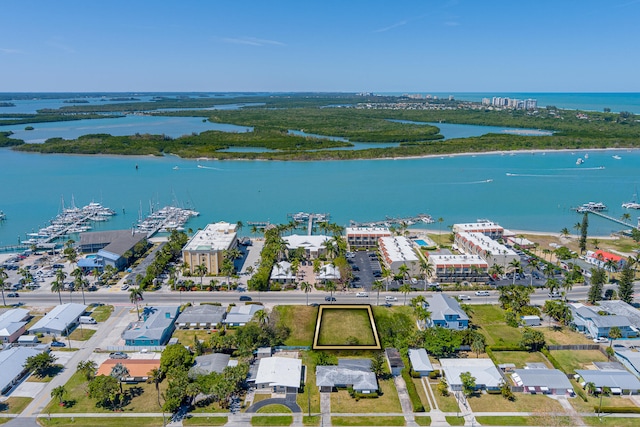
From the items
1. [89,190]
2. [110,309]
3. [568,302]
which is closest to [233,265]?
[110,309]

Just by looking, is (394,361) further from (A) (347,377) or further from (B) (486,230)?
(B) (486,230)

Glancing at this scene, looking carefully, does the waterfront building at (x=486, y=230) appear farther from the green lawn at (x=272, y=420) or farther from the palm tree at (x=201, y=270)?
the green lawn at (x=272, y=420)

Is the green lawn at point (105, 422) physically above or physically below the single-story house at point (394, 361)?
below

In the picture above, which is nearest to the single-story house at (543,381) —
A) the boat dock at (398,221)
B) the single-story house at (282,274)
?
the single-story house at (282,274)

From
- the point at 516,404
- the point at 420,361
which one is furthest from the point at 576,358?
the point at 420,361

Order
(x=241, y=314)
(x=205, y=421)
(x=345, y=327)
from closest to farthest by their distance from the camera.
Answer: (x=205, y=421) < (x=345, y=327) < (x=241, y=314)

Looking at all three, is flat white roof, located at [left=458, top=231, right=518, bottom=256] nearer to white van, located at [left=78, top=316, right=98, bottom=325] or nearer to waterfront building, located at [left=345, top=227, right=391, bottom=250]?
waterfront building, located at [left=345, top=227, right=391, bottom=250]
